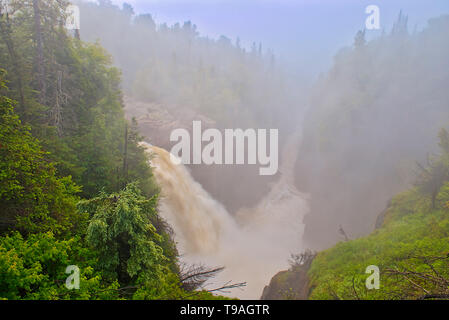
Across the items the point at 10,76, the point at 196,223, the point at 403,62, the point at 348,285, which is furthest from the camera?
the point at 403,62

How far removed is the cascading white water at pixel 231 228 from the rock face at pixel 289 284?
428cm

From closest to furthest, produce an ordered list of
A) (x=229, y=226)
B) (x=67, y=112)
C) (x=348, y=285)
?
(x=348, y=285), (x=67, y=112), (x=229, y=226)

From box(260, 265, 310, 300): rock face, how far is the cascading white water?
4.28m

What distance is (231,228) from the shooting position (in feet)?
107

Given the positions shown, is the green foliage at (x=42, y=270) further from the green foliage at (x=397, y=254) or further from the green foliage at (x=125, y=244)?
the green foliage at (x=397, y=254)

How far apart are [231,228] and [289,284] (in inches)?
635

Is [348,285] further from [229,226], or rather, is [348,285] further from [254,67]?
[254,67]

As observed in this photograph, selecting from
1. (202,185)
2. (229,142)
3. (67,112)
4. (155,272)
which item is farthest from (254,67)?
(155,272)

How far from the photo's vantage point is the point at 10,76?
11.5m

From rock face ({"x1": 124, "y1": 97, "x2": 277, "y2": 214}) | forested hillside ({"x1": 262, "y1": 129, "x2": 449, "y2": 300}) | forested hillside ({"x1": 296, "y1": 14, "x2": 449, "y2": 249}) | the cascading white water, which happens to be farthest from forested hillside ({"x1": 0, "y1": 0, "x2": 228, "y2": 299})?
forested hillside ({"x1": 296, "y1": 14, "x2": 449, "y2": 249})

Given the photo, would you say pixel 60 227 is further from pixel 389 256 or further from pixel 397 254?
pixel 397 254

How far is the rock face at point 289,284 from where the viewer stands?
15277 millimetres

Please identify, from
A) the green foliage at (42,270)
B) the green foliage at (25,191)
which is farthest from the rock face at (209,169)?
the green foliage at (42,270)
